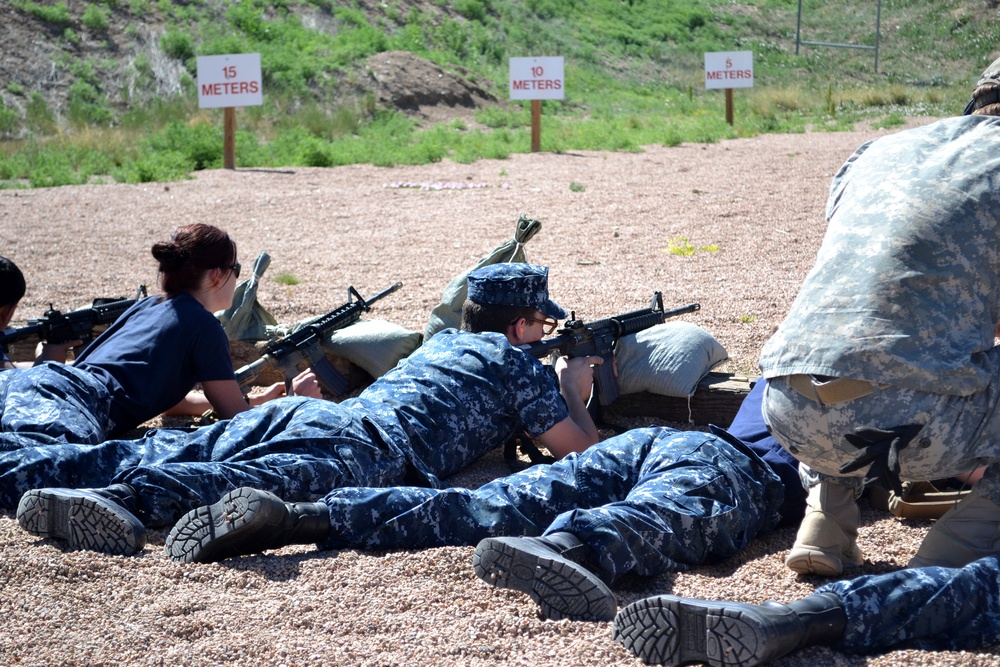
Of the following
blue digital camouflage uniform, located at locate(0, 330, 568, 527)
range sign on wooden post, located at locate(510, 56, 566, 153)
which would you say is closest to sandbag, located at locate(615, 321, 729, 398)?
blue digital camouflage uniform, located at locate(0, 330, 568, 527)

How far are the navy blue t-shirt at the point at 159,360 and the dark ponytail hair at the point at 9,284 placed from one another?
854 mm

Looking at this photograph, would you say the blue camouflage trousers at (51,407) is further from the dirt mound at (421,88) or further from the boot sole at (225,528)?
the dirt mound at (421,88)

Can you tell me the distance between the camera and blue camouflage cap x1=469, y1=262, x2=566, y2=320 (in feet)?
13.9

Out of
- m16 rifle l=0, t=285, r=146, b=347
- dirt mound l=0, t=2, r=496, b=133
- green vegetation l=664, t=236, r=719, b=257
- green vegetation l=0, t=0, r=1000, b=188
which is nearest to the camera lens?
m16 rifle l=0, t=285, r=146, b=347

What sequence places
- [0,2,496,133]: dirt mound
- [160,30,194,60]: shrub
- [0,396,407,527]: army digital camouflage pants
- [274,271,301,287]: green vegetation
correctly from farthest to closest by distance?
1. [160,30,194,60]: shrub
2. [0,2,496,133]: dirt mound
3. [274,271,301,287]: green vegetation
4. [0,396,407,527]: army digital camouflage pants

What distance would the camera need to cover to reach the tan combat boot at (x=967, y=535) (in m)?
2.88

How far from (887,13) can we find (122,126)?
99.2 ft

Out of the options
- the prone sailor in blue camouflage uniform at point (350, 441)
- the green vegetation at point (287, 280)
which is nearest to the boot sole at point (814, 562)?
the prone sailor in blue camouflage uniform at point (350, 441)

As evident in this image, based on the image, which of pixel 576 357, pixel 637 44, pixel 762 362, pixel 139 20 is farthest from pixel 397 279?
pixel 637 44

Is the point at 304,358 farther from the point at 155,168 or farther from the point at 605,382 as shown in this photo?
the point at 155,168

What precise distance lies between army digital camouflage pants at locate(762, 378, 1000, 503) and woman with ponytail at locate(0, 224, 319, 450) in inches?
90.0

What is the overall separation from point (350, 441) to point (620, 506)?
1.01m

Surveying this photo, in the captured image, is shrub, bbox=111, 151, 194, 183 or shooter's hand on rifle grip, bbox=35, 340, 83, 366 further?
shrub, bbox=111, 151, 194, 183

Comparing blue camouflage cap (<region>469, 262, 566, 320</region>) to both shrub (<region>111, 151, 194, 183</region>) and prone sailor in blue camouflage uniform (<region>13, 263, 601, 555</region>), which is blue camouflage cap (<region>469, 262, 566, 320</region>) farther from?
shrub (<region>111, 151, 194, 183</region>)
